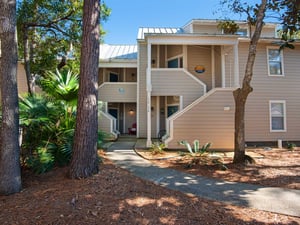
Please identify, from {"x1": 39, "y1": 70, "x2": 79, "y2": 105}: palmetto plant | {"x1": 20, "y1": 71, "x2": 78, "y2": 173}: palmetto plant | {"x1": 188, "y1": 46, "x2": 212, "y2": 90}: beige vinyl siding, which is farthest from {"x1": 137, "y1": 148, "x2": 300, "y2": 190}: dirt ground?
{"x1": 188, "y1": 46, "x2": 212, "y2": 90}: beige vinyl siding

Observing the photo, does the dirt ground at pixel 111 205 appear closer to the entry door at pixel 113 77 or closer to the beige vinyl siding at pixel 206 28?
the entry door at pixel 113 77

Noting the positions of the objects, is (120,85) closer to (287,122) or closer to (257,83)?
(257,83)

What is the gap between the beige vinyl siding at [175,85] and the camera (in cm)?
1161

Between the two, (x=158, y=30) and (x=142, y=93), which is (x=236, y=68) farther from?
(x=158, y=30)

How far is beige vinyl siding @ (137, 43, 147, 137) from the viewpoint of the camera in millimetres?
13539

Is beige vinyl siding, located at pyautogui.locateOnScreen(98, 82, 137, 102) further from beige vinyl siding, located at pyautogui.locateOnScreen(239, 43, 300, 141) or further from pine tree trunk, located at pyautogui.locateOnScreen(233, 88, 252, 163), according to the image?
pine tree trunk, located at pyautogui.locateOnScreen(233, 88, 252, 163)

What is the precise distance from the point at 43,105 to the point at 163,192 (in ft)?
14.1

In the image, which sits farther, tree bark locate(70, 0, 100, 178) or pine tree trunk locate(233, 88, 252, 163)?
pine tree trunk locate(233, 88, 252, 163)

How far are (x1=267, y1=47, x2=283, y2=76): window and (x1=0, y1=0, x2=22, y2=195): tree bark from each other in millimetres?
→ 12333

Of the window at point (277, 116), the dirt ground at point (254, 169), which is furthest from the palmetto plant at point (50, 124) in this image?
the window at point (277, 116)

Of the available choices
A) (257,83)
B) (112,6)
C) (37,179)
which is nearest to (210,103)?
(257,83)

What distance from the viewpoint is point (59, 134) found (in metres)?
5.80

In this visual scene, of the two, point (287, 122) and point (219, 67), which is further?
point (219, 67)

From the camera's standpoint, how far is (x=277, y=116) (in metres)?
11.3
